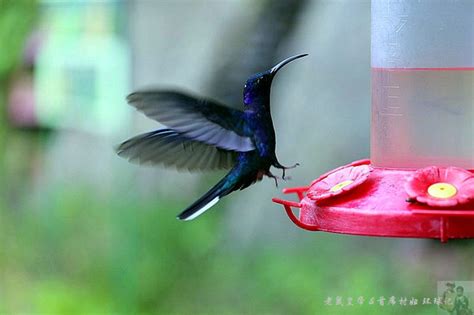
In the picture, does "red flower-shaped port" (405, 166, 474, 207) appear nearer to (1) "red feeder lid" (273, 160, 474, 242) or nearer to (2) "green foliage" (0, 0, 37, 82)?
(1) "red feeder lid" (273, 160, 474, 242)

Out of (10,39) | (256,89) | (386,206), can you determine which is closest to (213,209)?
(10,39)

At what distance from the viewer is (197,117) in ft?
7.71

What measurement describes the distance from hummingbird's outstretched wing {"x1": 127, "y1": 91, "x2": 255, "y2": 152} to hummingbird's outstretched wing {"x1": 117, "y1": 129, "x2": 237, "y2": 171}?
0.20 ft

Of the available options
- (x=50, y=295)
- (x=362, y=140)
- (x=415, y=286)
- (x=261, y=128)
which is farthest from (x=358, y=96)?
(x=261, y=128)

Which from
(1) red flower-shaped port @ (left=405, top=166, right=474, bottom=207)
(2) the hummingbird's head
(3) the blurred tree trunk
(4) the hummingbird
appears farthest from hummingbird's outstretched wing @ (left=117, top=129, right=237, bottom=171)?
(3) the blurred tree trunk

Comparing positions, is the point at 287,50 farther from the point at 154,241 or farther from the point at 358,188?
the point at 358,188

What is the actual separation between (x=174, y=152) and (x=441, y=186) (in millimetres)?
764

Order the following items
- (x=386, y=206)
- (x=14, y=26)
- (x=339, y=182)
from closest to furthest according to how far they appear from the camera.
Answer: (x=386, y=206)
(x=339, y=182)
(x=14, y=26)

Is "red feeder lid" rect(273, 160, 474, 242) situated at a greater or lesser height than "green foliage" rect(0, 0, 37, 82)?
lesser

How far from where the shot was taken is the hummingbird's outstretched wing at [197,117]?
7.18 ft

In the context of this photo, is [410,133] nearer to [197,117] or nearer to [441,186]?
[441,186]

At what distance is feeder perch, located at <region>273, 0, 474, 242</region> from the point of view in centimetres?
199

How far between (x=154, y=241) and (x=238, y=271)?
1.57ft

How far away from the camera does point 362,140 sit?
4.82 metres
